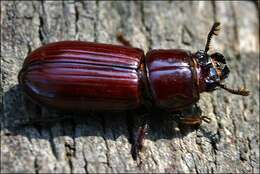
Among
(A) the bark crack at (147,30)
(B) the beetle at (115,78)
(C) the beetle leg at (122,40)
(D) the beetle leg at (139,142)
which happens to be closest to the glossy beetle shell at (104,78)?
(B) the beetle at (115,78)

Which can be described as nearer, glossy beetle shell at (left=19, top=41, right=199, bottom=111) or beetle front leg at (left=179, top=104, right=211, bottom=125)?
glossy beetle shell at (left=19, top=41, right=199, bottom=111)

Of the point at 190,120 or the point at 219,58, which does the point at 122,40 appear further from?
the point at 190,120

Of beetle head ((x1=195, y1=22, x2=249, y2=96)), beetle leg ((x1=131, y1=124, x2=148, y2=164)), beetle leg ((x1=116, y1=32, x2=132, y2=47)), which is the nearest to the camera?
beetle leg ((x1=131, y1=124, x2=148, y2=164))

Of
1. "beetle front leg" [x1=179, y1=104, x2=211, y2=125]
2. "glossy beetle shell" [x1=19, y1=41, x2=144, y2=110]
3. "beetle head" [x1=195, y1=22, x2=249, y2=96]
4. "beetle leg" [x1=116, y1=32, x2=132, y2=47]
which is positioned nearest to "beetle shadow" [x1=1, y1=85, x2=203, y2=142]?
"beetle front leg" [x1=179, y1=104, x2=211, y2=125]

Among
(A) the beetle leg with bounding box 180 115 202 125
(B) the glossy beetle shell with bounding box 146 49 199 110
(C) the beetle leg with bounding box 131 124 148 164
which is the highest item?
(B) the glossy beetle shell with bounding box 146 49 199 110

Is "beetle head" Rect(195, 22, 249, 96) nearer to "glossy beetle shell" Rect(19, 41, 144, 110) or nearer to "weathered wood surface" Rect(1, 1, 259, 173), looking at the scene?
"weathered wood surface" Rect(1, 1, 259, 173)

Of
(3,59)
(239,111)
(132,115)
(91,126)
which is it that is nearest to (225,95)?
(239,111)

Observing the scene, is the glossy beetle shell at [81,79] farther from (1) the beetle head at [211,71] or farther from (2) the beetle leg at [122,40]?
(2) the beetle leg at [122,40]
